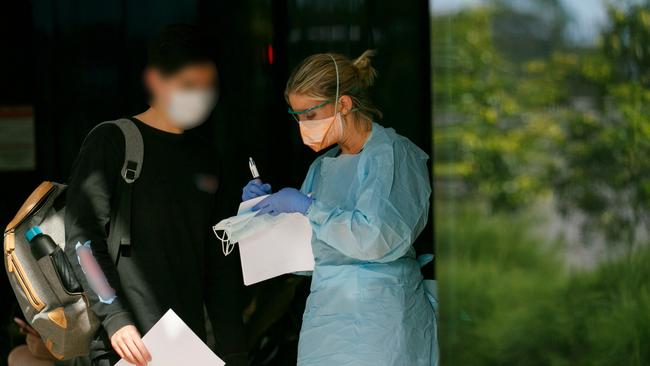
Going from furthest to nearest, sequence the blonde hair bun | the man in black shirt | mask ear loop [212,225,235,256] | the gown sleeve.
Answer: mask ear loop [212,225,235,256], the blonde hair bun, the man in black shirt, the gown sleeve

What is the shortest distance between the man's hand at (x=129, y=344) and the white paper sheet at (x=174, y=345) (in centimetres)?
4

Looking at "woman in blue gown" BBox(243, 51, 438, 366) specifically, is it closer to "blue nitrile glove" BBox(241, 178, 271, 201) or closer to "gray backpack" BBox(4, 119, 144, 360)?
"blue nitrile glove" BBox(241, 178, 271, 201)

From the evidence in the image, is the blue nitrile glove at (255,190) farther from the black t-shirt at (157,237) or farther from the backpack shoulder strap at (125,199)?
the backpack shoulder strap at (125,199)

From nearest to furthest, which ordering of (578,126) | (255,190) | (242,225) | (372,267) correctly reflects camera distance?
(578,126)
(372,267)
(242,225)
(255,190)

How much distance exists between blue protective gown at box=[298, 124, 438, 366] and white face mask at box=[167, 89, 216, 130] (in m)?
0.48

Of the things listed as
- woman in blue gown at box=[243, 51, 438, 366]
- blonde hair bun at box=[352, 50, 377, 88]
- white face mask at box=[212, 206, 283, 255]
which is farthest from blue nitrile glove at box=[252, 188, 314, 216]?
blonde hair bun at box=[352, 50, 377, 88]

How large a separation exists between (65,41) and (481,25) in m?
2.45

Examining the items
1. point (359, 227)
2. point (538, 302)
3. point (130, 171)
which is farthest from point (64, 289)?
point (538, 302)

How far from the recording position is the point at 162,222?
10.4ft

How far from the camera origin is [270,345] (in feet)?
15.0

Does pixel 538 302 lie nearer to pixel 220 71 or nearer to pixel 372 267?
pixel 372 267

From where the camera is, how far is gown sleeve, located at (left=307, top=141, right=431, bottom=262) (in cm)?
294

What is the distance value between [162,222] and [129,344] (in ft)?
1.21

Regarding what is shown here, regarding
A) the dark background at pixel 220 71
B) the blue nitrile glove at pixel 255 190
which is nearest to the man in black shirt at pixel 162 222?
the blue nitrile glove at pixel 255 190
